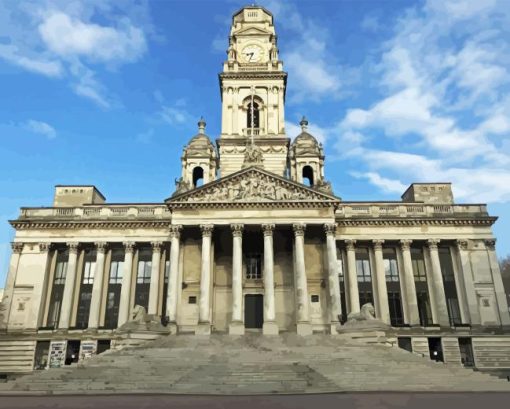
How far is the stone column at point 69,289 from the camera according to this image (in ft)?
144

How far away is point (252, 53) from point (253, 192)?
24823mm

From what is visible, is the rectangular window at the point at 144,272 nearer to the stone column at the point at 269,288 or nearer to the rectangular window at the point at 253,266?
the rectangular window at the point at 253,266

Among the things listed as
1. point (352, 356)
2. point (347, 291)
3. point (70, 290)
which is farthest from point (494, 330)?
point (70, 290)

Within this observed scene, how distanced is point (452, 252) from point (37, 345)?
4378 centimetres

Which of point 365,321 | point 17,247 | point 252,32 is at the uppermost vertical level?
point 252,32

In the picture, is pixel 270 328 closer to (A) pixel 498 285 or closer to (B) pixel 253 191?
(B) pixel 253 191

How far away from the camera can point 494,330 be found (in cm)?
4300

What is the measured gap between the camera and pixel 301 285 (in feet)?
→ 126

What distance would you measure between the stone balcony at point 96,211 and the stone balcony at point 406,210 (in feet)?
65.8

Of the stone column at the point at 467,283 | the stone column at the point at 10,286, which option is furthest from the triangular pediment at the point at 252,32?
the stone column at the point at 10,286

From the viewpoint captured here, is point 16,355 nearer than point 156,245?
Yes

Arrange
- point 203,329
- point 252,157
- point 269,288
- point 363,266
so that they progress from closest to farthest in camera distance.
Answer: point 203,329, point 269,288, point 252,157, point 363,266

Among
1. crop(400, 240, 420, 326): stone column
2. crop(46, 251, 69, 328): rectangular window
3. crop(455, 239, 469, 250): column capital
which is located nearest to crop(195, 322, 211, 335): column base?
crop(46, 251, 69, 328): rectangular window

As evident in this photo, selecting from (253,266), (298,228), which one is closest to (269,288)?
(253,266)
